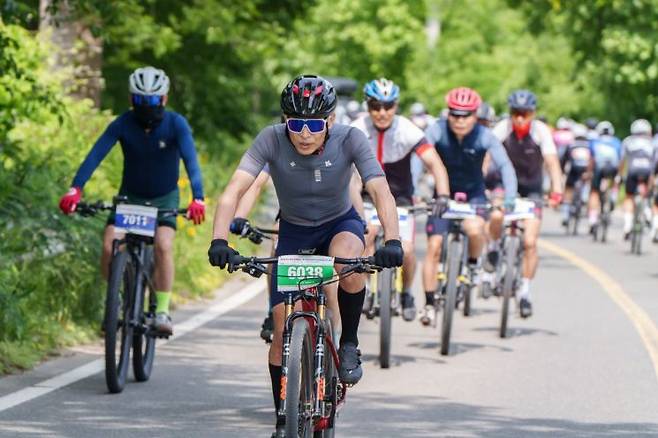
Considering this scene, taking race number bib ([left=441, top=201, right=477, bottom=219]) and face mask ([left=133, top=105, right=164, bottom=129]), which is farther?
race number bib ([left=441, top=201, right=477, bottom=219])

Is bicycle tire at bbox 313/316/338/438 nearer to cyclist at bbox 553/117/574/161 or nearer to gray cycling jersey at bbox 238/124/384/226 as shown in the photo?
gray cycling jersey at bbox 238/124/384/226

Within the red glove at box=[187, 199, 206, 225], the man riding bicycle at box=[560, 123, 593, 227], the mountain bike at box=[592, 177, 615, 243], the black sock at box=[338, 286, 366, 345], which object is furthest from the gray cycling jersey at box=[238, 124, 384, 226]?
→ the man riding bicycle at box=[560, 123, 593, 227]

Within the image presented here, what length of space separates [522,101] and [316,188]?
796 centimetres

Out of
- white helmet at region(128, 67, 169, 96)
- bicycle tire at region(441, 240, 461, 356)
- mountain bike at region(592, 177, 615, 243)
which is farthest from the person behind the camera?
mountain bike at region(592, 177, 615, 243)

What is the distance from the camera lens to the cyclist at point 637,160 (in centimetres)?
2802

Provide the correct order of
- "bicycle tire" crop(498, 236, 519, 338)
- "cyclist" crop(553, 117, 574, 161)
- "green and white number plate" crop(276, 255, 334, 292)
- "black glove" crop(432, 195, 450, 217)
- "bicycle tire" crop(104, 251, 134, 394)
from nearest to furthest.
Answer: "green and white number plate" crop(276, 255, 334, 292) → "bicycle tire" crop(104, 251, 134, 394) → "black glove" crop(432, 195, 450, 217) → "bicycle tire" crop(498, 236, 519, 338) → "cyclist" crop(553, 117, 574, 161)

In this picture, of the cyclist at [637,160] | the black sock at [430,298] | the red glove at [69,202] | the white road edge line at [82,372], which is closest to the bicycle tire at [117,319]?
the white road edge line at [82,372]

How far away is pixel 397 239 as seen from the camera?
8.52 metres

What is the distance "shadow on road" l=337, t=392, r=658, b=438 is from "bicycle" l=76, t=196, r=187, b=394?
1.49 m

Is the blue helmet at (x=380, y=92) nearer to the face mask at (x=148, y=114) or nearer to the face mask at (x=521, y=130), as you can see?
the face mask at (x=148, y=114)

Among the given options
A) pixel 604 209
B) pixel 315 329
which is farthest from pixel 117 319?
pixel 604 209

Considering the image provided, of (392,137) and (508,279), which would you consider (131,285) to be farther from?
(508,279)

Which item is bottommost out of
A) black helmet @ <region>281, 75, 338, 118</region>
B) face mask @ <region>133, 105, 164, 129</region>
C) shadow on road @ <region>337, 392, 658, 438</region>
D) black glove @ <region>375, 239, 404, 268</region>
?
shadow on road @ <region>337, 392, 658, 438</region>

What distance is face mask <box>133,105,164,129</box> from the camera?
474 inches
